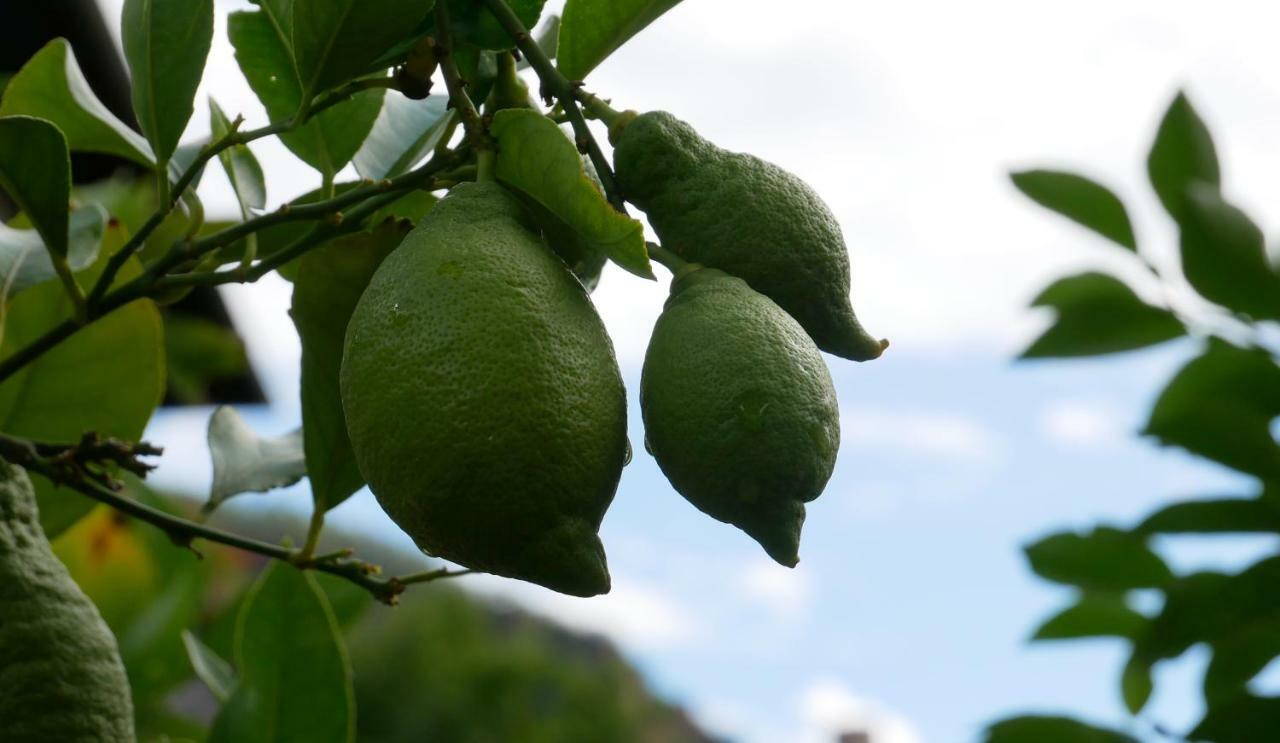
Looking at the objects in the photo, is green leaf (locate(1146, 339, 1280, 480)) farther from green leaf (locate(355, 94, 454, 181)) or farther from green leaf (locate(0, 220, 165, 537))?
green leaf (locate(0, 220, 165, 537))

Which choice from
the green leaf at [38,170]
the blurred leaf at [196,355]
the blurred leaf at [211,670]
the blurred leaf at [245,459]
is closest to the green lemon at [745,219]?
the green leaf at [38,170]

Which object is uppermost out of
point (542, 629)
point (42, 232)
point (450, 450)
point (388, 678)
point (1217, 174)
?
point (542, 629)

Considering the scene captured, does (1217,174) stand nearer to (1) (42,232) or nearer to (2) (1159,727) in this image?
(2) (1159,727)

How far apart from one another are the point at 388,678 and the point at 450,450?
8627 millimetres

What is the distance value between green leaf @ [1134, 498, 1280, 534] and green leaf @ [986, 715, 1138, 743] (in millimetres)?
226

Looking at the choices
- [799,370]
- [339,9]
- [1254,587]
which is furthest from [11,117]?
[1254,587]

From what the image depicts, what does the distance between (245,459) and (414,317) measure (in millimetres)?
528

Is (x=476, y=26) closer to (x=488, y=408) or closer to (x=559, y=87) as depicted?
(x=559, y=87)

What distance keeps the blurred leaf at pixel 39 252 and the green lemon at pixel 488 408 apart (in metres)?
0.36

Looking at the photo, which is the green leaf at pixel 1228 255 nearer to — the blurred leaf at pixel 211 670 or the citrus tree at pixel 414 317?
the citrus tree at pixel 414 317

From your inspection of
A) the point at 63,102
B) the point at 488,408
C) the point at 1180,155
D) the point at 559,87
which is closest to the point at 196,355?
the point at 63,102

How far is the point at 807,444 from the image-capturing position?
0.63 meters

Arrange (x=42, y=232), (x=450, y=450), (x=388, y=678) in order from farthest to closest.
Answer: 1. (x=388, y=678)
2. (x=42, y=232)
3. (x=450, y=450)

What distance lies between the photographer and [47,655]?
2.56 ft
